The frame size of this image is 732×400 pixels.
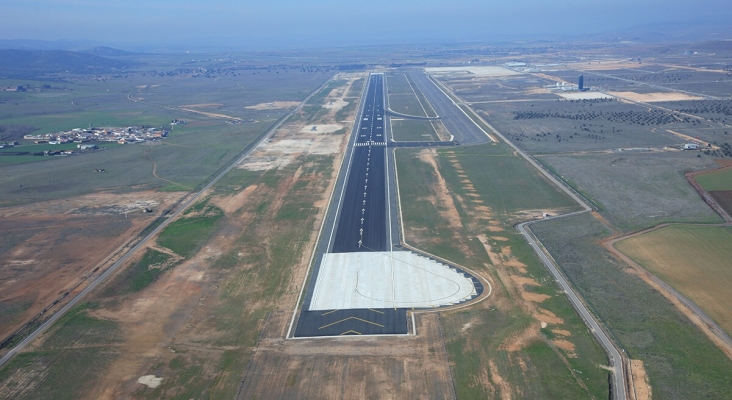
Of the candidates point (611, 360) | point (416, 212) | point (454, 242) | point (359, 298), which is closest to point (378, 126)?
point (416, 212)

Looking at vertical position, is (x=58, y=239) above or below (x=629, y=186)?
below

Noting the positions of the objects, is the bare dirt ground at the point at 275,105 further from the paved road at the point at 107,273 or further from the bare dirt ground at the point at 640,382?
the bare dirt ground at the point at 640,382

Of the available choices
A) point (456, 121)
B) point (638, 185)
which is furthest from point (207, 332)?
point (456, 121)

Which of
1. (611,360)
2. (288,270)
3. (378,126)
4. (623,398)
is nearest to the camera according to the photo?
(623,398)

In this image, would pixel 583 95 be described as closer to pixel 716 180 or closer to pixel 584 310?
pixel 716 180

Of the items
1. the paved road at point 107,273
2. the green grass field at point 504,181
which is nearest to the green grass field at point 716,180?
the green grass field at point 504,181

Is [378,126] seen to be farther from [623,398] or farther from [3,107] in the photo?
[3,107]

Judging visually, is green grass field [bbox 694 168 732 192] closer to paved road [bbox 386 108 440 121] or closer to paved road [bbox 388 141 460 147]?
paved road [bbox 388 141 460 147]
